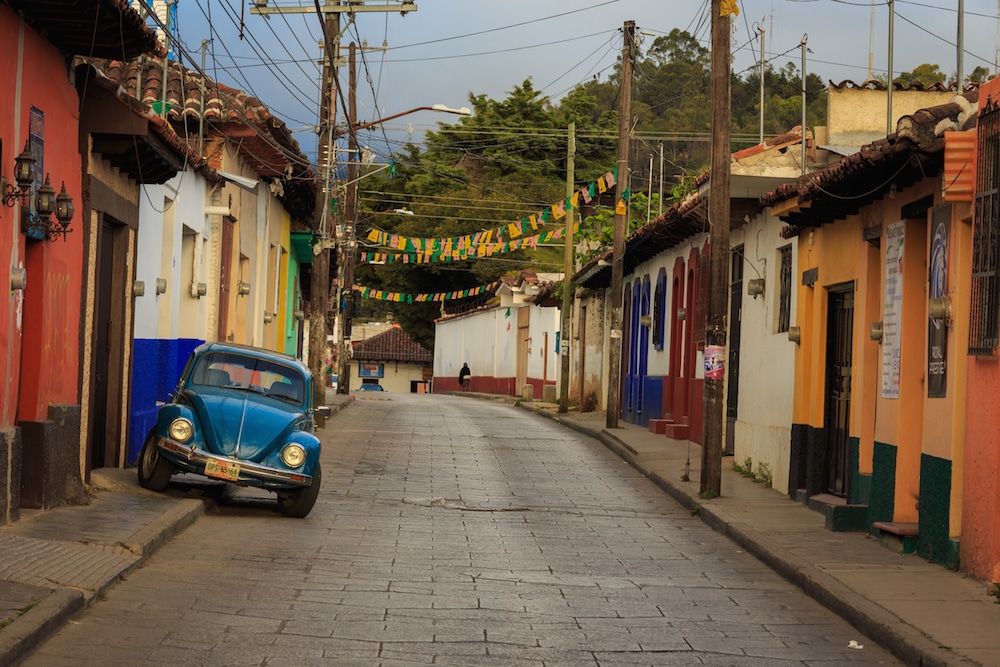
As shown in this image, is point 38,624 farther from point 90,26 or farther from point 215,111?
point 215,111

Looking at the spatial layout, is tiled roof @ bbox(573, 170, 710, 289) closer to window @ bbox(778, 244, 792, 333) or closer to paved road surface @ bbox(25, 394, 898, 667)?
window @ bbox(778, 244, 792, 333)

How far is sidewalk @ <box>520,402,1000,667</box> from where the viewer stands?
803cm

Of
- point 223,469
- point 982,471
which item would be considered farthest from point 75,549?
point 982,471

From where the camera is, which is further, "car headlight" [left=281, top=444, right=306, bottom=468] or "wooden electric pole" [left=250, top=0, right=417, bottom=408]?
"wooden electric pole" [left=250, top=0, right=417, bottom=408]

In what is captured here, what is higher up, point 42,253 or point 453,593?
point 42,253

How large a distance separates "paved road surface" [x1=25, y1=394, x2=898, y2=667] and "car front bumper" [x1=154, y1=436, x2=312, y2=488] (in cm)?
43

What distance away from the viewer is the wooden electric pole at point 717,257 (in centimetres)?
1648

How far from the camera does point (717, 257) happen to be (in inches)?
651

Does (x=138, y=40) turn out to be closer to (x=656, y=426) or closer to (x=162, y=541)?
(x=162, y=541)

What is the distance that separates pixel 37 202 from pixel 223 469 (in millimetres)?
3162

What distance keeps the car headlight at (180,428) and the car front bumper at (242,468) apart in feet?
0.26

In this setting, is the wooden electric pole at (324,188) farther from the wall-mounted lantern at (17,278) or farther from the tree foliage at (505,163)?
the tree foliage at (505,163)

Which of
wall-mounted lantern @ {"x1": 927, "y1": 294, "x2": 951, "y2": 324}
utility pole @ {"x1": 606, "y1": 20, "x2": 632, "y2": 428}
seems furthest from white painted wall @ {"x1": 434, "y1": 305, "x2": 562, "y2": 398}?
wall-mounted lantern @ {"x1": 927, "y1": 294, "x2": 951, "y2": 324}

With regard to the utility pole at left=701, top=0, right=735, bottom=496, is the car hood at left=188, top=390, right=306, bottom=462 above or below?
below
